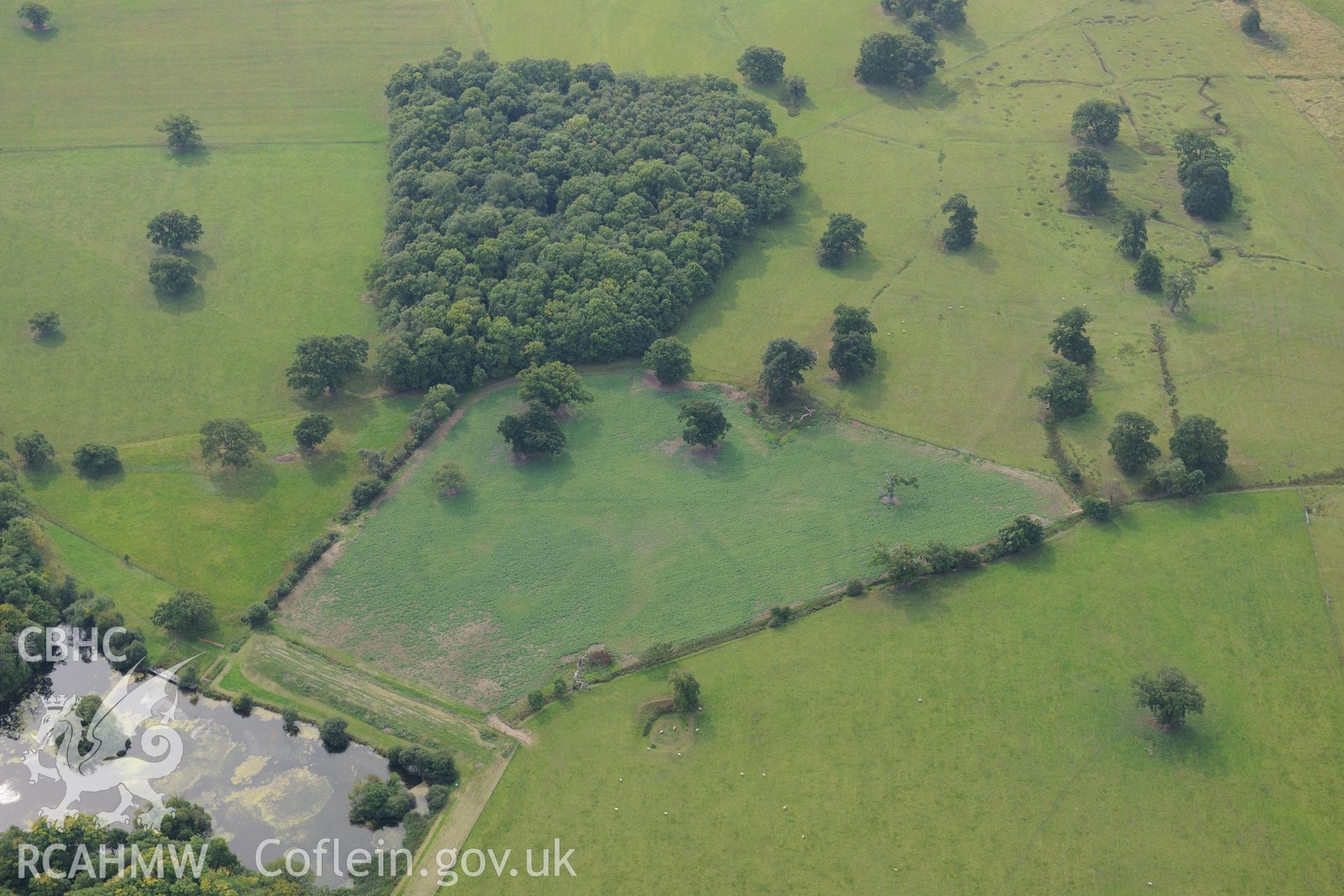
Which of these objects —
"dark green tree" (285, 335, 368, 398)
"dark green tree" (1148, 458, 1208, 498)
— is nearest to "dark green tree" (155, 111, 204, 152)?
"dark green tree" (285, 335, 368, 398)

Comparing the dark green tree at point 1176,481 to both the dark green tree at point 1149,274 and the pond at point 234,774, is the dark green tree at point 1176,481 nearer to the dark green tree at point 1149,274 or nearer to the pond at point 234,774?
the dark green tree at point 1149,274

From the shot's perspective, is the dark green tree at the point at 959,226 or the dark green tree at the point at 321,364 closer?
the dark green tree at the point at 321,364

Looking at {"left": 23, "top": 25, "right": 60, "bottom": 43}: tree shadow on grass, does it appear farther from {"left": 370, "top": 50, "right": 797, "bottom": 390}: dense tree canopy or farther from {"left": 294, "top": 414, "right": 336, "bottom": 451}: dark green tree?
{"left": 294, "top": 414, "right": 336, "bottom": 451}: dark green tree

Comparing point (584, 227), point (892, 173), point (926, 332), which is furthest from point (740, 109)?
point (926, 332)

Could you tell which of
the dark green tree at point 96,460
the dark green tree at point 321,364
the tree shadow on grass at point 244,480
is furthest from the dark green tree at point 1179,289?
the dark green tree at point 96,460

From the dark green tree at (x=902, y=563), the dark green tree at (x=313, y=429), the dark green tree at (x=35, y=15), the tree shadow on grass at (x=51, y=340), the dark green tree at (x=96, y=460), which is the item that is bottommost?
the dark green tree at (x=902, y=563)

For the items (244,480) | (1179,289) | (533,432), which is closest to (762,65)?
(1179,289)

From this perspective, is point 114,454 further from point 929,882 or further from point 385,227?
point 929,882

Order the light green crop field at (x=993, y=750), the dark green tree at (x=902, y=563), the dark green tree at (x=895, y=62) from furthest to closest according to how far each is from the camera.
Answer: the dark green tree at (x=895, y=62)
the dark green tree at (x=902, y=563)
the light green crop field at (x=993, y=750)
